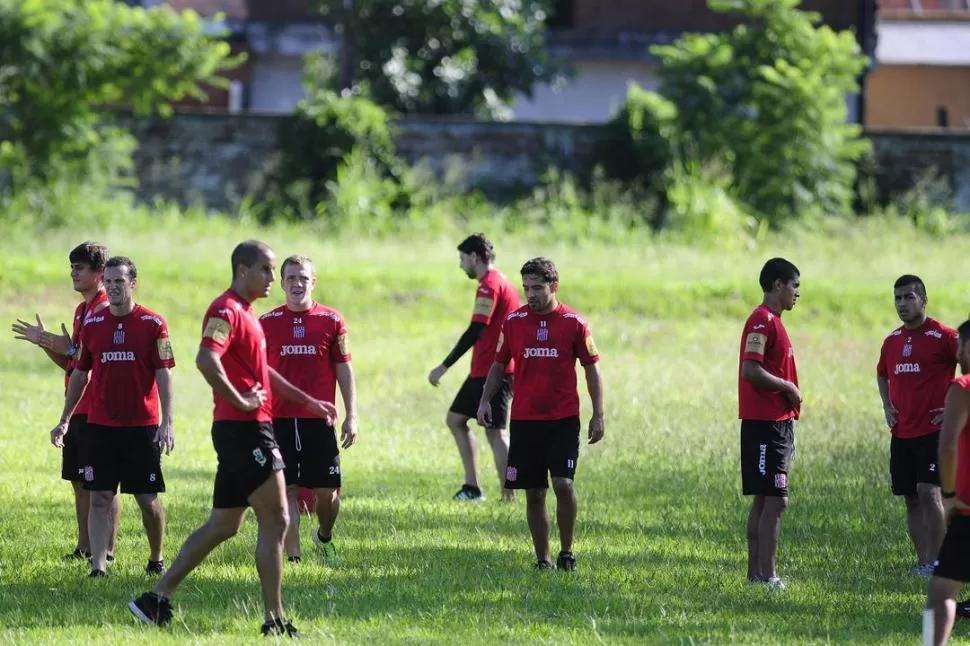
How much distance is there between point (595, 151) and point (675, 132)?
1788 millimetres

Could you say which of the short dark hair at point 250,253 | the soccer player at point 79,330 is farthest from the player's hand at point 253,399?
the soccer player at point 79,330

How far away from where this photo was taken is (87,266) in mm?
9359

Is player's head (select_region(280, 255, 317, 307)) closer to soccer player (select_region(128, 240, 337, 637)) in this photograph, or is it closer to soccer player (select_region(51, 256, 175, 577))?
soccer player (select_region(51, 256, 175, 577))

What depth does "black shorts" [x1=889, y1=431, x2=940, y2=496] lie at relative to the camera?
969cm

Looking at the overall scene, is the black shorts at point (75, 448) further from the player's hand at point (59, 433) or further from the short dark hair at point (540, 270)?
the short dark hair at point (540, 270)

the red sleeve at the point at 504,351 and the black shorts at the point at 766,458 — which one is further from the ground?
the red sleeve at the point at 504,351

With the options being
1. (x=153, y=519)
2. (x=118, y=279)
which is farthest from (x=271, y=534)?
(x=118, y=279)

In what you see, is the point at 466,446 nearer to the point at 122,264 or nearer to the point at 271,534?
the point at 122,264

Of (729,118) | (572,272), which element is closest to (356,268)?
(572,272)

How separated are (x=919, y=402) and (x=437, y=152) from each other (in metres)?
22.5

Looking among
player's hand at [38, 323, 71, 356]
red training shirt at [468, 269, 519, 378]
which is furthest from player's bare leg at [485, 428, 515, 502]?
player's hand at [38, 323, 71, 356]

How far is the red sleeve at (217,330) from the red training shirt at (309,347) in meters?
2.27

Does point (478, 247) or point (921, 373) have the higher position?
point (478, 247)

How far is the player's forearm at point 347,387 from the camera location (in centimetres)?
950
